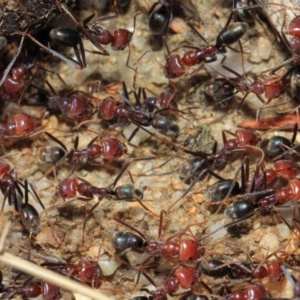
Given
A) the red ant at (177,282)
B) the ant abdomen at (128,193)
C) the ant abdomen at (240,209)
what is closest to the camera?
the red ant at (177,282)

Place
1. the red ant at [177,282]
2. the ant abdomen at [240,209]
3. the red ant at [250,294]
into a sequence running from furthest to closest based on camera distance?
1. the ant abdomen at [240,209]
2. the red ant at [177,282]
3. the red ant at [250,294]

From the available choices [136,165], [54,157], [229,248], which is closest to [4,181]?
[54,157]

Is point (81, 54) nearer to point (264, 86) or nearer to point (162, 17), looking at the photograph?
point (162, 17)

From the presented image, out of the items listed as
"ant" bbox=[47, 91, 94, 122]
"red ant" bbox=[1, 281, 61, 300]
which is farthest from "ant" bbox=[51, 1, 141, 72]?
"red ant" bbox=[1, 281, 61, 300]

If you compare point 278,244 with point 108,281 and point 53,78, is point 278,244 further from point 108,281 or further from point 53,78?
point 53,78

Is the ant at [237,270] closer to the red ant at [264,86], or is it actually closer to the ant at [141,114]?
the ant at [141,114]

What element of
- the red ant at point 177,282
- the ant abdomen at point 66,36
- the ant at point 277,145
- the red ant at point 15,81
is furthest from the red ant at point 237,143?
the red ant at point 15,81

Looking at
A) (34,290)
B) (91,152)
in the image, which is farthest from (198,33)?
(34,290)
